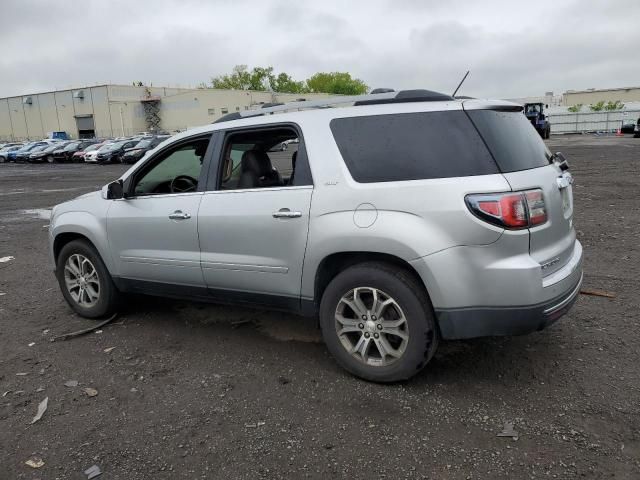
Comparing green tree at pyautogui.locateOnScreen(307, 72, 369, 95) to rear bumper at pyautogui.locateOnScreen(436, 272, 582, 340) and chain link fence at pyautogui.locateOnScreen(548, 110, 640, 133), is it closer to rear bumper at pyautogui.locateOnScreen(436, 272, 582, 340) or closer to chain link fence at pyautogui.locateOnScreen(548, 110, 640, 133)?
chain link fence at pyautogui.locateOnScreen(548, 110, 640, 133)

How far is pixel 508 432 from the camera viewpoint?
3.02 m

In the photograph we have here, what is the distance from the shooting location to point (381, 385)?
359 centimetres

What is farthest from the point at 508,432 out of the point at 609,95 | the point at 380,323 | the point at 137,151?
the point at 609,95

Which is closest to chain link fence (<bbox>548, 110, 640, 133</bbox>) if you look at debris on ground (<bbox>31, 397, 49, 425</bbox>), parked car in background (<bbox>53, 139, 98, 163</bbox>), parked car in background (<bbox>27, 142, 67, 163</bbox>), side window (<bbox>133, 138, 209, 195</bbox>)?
parked car in background (<bbox>53, 139, 98, 163</bbox>)

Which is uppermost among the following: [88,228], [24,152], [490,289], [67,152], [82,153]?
[24,152]

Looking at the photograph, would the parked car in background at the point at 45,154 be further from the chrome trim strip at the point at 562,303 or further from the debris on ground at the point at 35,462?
the chrome trim strip at the point at 562,303

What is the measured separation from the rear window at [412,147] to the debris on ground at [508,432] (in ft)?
4.83

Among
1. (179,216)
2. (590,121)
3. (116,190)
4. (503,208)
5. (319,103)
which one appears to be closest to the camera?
(503,208)

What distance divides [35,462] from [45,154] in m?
43.6

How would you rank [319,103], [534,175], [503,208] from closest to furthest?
[503,208] < [534,175] < [319,103]

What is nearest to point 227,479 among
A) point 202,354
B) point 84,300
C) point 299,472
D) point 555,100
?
point 299,472

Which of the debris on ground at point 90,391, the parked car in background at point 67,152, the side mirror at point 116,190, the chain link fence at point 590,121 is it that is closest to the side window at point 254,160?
the side mirror at point 116,190

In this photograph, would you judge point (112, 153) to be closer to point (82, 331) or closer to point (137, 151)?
point (137, 151)

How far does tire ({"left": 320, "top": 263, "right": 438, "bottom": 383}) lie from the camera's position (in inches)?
132
